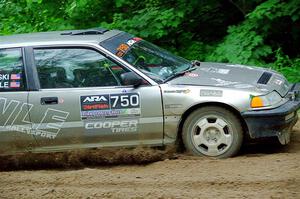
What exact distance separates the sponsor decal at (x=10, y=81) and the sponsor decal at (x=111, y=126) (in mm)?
951

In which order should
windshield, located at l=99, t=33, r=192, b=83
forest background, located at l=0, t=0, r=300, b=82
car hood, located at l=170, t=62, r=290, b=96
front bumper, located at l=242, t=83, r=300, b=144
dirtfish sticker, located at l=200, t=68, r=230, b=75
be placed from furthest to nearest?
forest background, located at l=0, t=0, r=300, b=82, dirtfish sticker, located at l=200, t=68, r=230, b=75, windshield, located at l=99, t=33, r=192, b=83, car hood, located at l=170, t=62, r=290, b=96, front bumper, located at l=242, t=83, r=300, b=144

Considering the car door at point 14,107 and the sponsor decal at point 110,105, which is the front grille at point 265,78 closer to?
the sponsor decal at point 110,105

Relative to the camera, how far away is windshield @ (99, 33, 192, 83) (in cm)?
644

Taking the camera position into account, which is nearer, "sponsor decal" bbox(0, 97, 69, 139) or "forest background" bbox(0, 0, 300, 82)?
"sponsor decal" bbox(0, 97, 69, 139)

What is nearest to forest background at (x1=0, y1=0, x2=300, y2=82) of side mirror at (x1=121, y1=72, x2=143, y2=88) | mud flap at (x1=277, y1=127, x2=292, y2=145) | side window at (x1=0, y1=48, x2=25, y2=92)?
mud flap at (x1=277, y1=127, x2=292, y2=145)

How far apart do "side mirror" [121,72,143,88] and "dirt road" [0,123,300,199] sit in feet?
2.99

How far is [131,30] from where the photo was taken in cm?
1038

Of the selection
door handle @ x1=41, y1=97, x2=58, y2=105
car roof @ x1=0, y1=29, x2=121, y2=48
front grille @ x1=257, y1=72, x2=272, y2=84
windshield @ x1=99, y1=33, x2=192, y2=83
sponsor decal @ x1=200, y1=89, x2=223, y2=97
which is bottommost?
door handle @ x1=41, y1=97, x2=58, y2=105

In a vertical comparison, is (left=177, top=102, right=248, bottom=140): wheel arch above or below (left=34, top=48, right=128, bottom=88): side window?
below

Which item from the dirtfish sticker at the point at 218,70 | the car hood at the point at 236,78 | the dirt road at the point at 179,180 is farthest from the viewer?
the dirtfish sticker at the point at 218,70

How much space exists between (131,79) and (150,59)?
0.68 m

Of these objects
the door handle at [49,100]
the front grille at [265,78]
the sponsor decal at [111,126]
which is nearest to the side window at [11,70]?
the door handle at [49,100]

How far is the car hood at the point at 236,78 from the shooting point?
20.5ft

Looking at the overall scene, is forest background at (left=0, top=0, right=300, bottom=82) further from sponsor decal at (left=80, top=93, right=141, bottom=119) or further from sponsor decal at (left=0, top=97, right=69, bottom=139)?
sponsor decal at (left=0, top=97, right=69, bottom=139)
